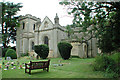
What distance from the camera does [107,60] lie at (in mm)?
9023

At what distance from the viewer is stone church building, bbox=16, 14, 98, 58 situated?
25.8 metres

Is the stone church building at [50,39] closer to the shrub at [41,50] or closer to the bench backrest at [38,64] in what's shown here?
the shrub at [41,50]

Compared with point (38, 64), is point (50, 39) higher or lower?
higher

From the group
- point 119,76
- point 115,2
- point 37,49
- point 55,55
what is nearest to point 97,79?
point 119,76

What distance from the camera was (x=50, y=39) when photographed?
28.5 metres

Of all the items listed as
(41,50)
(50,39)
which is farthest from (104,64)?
(50,39)

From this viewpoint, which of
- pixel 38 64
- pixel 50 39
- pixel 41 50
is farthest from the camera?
pixel 50 39

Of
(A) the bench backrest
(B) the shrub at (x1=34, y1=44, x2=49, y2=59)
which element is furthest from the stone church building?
(A) the bench backrest

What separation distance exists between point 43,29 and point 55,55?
26.7ft

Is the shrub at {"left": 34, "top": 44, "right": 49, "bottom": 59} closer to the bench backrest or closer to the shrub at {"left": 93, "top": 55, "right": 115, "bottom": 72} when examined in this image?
the bench backrest

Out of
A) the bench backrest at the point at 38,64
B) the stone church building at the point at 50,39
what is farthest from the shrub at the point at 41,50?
the bench backrest at the point at 38,64

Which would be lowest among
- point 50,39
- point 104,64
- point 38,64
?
point 104,64

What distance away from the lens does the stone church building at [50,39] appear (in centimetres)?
2579

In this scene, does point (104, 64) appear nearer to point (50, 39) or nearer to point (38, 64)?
point (38, 64)
